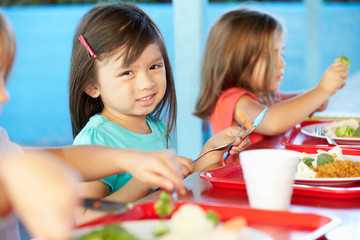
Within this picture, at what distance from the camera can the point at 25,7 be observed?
10.8 m

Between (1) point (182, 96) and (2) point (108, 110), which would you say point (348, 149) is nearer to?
(2) point (108, 110)

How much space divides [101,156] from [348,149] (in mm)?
701

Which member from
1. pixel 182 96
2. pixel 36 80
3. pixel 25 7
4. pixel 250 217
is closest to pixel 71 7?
pixel 25 7

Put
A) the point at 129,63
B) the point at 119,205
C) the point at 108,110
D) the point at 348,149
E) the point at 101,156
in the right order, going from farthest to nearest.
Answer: the point at 108,110 → the point at 129,63 → the point at 348,149 → the point at 101,156 → the point at 119,205

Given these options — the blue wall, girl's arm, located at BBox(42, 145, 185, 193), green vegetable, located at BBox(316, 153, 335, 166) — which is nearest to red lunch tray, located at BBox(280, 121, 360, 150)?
green vegetable, located at BBox(316, 153, 335, 166)

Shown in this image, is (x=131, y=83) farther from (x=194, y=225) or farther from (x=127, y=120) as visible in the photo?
(x=194, y=225)

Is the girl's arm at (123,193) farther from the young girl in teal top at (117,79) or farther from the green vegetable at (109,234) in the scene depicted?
the green vegetable at (109,234)

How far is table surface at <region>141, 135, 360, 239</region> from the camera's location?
761mm

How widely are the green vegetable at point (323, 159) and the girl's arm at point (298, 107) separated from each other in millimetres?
729

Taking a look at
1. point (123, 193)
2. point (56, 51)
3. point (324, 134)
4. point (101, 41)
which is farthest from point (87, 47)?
point (56, 51)

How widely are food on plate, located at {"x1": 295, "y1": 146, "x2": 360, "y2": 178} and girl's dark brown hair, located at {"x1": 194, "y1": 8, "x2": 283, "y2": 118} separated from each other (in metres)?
1.11

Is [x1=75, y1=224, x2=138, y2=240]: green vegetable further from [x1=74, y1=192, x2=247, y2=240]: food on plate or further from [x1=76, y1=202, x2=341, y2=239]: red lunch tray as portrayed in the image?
[x1=76, y1=202, x2=341, y2=239]: red lunch tray

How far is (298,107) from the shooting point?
6.25 ft

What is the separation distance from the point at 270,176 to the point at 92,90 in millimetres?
886
